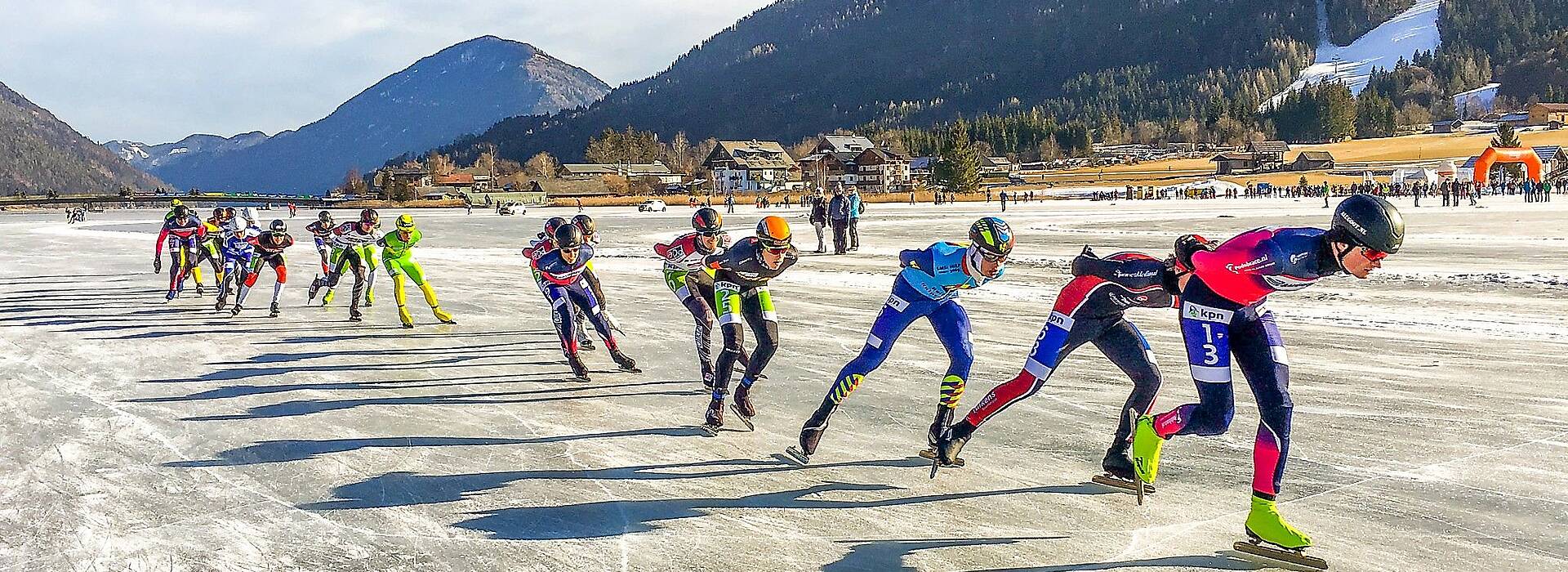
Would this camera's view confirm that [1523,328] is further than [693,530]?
Yes

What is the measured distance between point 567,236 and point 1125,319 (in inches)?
197

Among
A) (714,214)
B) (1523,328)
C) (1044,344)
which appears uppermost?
(714,214)

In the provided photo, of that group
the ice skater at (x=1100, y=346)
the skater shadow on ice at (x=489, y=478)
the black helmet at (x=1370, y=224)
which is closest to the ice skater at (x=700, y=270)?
the skater shadow on ice at (x=489, y=478)

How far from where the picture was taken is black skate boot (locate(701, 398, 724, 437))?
7766 mm

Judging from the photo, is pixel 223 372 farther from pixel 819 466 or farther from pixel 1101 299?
pixel 1101 299

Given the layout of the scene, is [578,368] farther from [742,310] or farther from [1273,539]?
[1273,539]

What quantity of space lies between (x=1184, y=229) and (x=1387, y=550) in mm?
28615

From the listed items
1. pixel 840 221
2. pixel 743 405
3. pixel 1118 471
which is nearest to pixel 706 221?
pixel 743 405

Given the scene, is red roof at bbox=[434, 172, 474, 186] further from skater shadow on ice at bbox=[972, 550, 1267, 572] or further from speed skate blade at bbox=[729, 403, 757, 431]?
skater shadow on ice at bbox=[972, 550, 1267, 572]

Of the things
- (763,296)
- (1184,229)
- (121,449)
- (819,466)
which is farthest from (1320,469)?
(1184,229)

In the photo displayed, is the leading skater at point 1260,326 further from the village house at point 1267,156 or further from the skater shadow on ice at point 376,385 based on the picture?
the village house at point 1267,156

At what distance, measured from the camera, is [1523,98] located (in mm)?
199000

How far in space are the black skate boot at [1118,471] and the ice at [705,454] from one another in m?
0.14

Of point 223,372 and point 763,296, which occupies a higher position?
point 763,296
